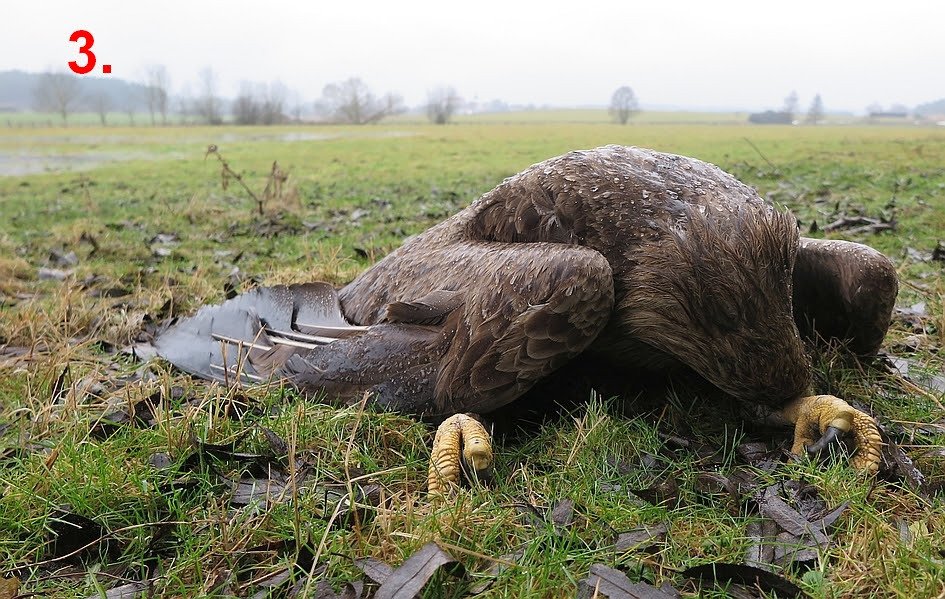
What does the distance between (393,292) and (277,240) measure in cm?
537

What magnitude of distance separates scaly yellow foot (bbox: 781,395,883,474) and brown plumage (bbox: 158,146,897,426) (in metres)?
0.08

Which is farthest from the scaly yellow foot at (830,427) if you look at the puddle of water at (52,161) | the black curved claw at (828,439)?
the puddle of water at (52,161)

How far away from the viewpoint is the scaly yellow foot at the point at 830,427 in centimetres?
257

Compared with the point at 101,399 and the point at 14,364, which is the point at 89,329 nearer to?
the point at 14,364

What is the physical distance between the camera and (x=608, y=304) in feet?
8.98

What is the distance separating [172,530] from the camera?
91.9 inches

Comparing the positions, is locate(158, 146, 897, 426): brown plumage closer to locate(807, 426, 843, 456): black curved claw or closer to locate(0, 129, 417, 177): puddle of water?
locate(807, 426, 843, 456): black curved claw

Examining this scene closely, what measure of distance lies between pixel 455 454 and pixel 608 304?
2.74ft

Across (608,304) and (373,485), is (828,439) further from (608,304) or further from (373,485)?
(373,485)

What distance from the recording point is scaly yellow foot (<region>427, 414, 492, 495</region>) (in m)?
2.62

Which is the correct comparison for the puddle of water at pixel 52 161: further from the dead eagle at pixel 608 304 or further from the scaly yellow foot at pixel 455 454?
the scaly yellow foot at pixel 455 454

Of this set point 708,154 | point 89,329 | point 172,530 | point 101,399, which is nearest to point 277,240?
point 89,329

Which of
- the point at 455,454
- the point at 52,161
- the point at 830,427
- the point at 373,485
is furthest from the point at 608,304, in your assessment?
the point at 52,161

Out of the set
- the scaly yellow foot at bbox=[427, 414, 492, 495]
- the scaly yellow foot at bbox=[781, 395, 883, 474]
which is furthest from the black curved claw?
the scaly yellow foot at bbox=[427, 414, 492, 495]
